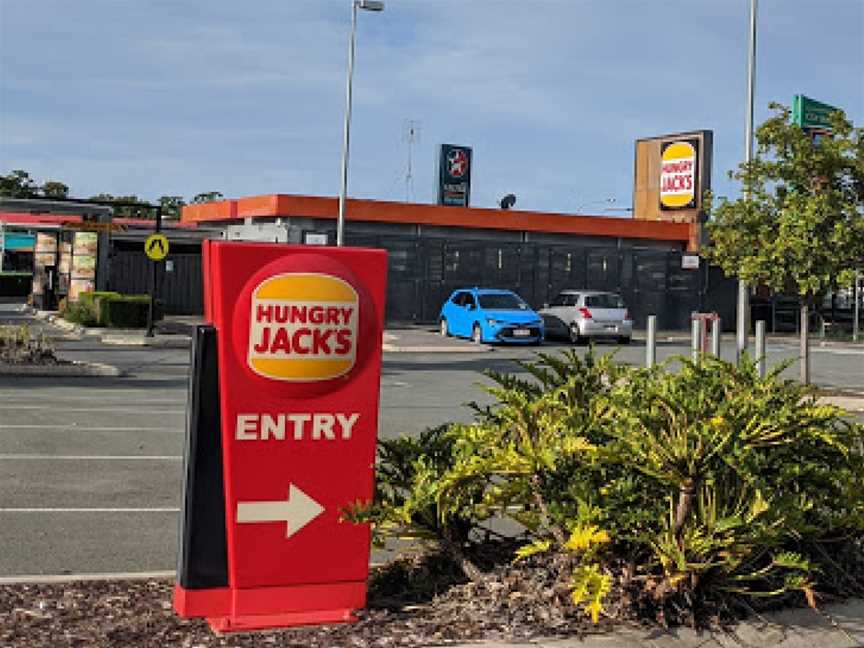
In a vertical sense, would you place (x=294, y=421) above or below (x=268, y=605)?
above

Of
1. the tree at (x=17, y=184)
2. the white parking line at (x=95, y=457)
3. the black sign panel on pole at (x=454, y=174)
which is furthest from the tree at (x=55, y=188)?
the white parking line at (x=95, y=457)

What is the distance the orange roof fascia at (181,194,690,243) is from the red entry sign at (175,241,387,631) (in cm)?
3299

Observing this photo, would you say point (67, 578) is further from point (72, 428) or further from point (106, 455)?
point (72, 428)

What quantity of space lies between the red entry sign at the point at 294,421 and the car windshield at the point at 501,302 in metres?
27.9

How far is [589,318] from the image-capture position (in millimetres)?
33188

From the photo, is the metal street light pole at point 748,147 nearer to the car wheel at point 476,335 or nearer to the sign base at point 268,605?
the car wheel at point 476,335

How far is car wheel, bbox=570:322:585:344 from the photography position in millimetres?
33531

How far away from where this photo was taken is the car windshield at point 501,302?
33.1 metres

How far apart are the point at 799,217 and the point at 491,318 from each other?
15.2m

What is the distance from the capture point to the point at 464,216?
132ft

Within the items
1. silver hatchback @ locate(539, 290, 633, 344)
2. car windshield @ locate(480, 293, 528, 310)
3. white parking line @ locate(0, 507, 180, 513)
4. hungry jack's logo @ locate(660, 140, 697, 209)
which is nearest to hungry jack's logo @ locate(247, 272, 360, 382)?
white parking line @ locate(0, 507, 180, 513)

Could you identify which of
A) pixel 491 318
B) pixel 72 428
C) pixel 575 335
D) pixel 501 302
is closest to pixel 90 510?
pixel 72 428

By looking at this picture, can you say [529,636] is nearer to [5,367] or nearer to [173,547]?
[173,547]

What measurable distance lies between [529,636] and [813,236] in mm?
14301
